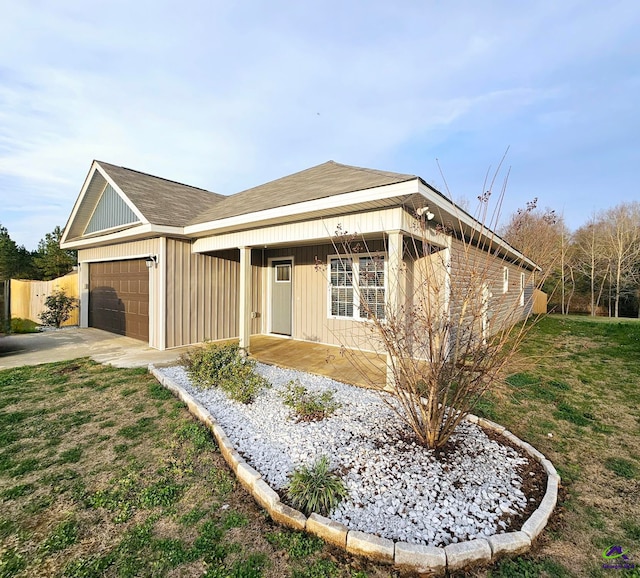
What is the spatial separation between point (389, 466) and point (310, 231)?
3.93 meters

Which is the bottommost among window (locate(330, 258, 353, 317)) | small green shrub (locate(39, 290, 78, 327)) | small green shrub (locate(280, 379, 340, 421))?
small green shrub (locate(280, 379, 340, 421))

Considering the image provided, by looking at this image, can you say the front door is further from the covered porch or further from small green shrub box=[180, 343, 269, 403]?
small green shrub box=[180, 343, 269, 403]

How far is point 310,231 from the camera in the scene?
560cm

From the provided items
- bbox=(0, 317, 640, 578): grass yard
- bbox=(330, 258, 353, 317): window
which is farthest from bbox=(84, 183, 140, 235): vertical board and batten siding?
bbox=(330, 258, 353, 317): window

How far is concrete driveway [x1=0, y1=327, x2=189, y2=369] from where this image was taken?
21.3ft

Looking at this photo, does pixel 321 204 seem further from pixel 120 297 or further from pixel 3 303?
pixel 3 303

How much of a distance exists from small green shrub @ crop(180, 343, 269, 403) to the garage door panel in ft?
13.6

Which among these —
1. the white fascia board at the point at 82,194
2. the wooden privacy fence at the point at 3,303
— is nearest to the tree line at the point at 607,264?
the white fascia board at the point at 82,194

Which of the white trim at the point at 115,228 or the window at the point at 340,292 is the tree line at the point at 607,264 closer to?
the window at the point at 340,292

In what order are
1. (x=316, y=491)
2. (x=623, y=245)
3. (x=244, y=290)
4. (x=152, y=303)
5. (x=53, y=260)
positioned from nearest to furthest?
(x=316, y=491) < (x=244, y=290) < (x=152, y=303) < (x=623, y=245) < (x=53, y=260)

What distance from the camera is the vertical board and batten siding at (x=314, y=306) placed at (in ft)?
24.6

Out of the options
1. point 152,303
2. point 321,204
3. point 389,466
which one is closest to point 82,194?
point 152,303

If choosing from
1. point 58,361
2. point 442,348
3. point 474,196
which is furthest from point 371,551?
point 58,361

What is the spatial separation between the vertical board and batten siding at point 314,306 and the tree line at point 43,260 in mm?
17309
